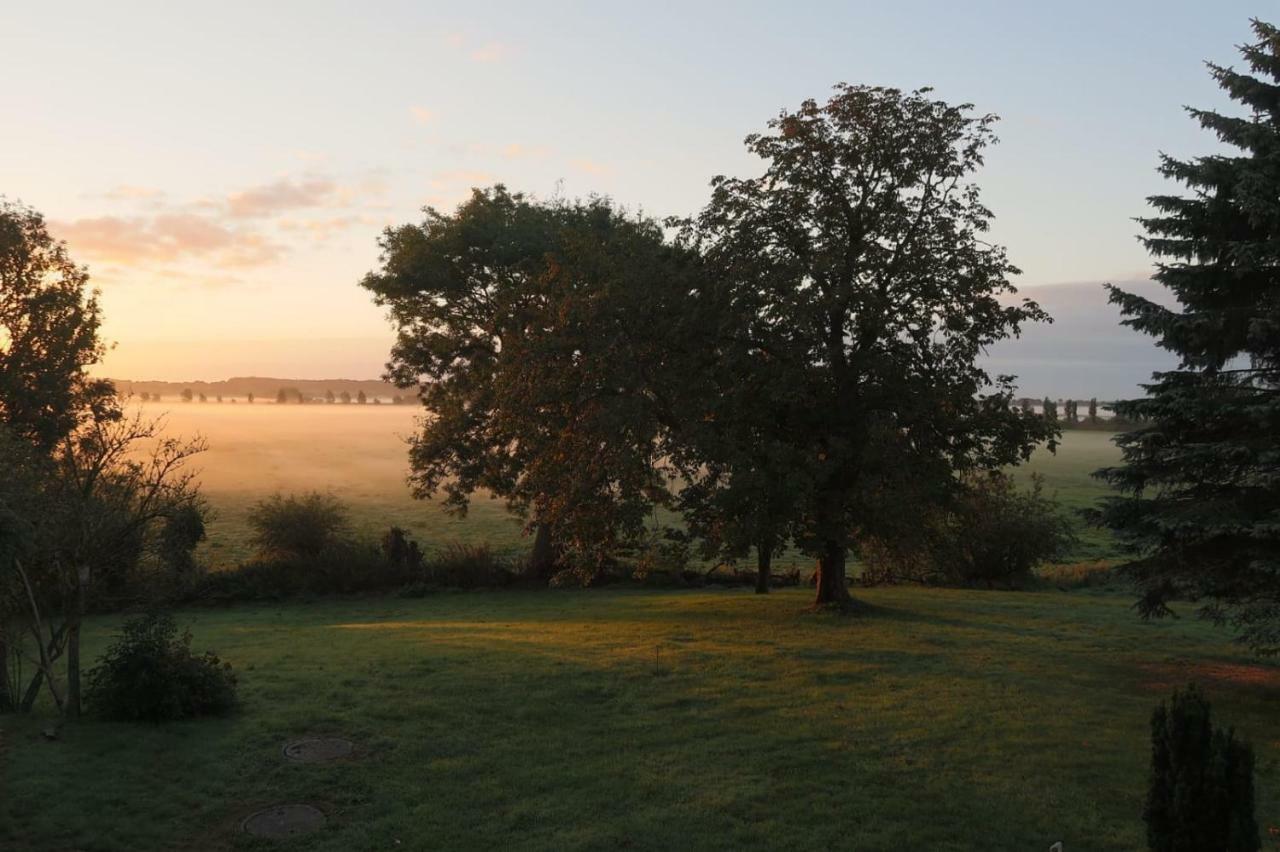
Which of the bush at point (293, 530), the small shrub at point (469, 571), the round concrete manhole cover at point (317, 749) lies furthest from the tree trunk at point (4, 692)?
the small shrub at point (469, 571)

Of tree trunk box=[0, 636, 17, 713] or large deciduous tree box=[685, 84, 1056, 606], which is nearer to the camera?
tree trunk box=[0, 636, 17, 713]

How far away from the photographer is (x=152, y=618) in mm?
16531

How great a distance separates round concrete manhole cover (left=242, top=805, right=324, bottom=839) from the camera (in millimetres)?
11469

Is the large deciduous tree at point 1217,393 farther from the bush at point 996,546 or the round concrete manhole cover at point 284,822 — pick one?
the bush at point 996,546

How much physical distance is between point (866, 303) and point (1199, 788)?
1670 cm

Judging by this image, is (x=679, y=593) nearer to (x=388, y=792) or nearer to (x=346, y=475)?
(x=388, y=792)

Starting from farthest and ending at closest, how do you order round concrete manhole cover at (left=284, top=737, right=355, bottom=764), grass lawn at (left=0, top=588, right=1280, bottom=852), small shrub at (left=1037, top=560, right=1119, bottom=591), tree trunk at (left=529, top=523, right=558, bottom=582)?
tree trunk at (left=529, top=523, right=558, bottom=582) < small shrub at (left=1037, top=560, right=1119, bottom=591) < round concrete manhole cover at (left=284, top=737, right=355, bottom=764) < grass lawn at (left=0, top=588, right=1280, bottom=852)

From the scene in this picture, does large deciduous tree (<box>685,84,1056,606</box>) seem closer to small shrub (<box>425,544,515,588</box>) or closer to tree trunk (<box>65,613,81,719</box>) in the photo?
tree trunk (<box>65,613,81,719</box>)

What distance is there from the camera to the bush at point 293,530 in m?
45.6

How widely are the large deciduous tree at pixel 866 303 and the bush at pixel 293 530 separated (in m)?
30.1

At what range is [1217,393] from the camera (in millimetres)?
16562

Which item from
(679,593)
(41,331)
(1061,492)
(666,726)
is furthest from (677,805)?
(1061,492)

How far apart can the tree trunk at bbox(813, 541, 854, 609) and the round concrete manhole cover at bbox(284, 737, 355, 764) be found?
17.8 metres

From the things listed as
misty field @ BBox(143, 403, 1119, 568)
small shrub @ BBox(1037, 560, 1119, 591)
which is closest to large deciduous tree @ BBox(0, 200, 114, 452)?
misty field @ BBox(143, 403, 1119, 568)
